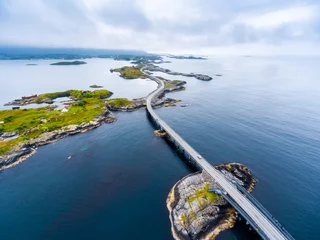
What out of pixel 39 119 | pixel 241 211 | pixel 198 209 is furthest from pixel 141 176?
pixel 39 119

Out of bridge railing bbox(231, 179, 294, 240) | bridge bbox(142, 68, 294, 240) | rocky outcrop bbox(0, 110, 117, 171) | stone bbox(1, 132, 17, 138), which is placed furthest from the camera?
stone bbox(1, 132, 17, 138)

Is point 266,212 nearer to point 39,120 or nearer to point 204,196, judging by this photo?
point 204,196

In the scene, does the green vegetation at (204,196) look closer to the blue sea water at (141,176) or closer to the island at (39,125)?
the blue sea water at (141,176)

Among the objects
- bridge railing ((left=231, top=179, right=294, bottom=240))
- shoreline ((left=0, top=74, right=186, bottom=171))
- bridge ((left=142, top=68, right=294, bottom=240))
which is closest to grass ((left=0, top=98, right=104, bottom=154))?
shoreline ((left=0, top=74, right=186, bottom=171))

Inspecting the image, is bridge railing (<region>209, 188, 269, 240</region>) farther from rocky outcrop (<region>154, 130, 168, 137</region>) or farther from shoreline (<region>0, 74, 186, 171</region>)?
shoreline (<region>0, 74, 186, 171</region>)

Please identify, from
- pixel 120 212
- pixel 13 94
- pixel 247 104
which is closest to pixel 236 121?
pixel 247 104
